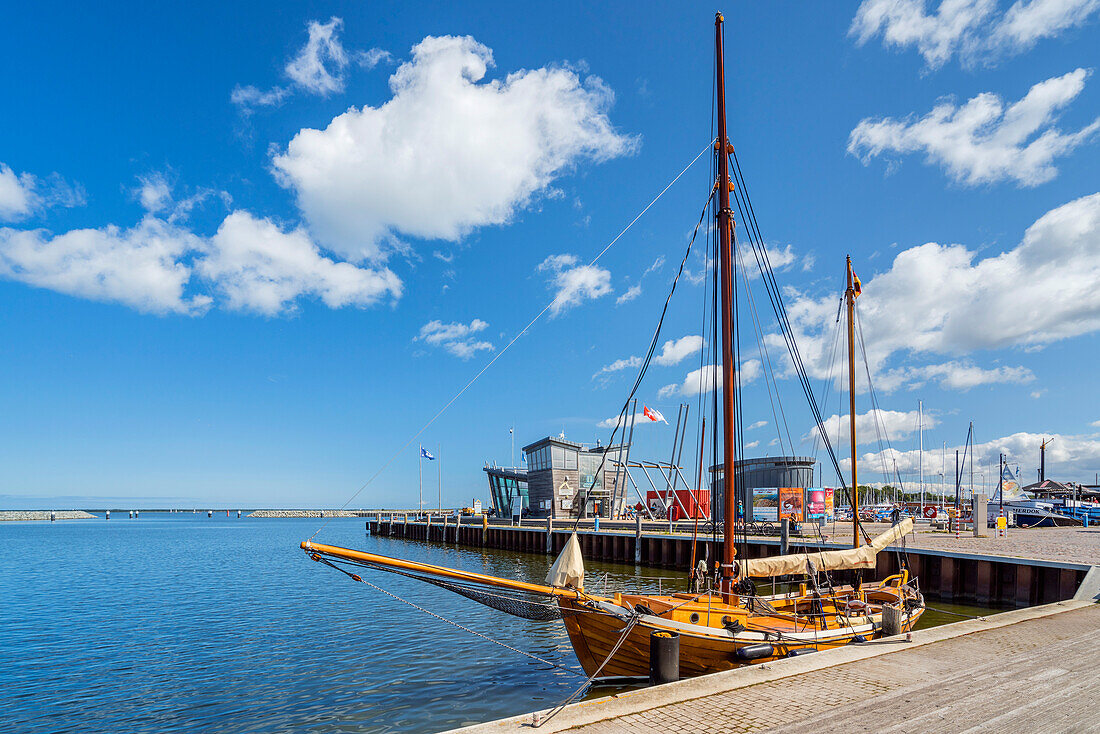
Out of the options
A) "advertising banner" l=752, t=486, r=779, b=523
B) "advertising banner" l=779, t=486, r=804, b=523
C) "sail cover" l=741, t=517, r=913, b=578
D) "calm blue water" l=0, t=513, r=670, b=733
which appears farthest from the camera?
"advertising banner" l=752, t=486, r=779, b=523

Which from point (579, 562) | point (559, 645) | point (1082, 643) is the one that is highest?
point (579, 562)

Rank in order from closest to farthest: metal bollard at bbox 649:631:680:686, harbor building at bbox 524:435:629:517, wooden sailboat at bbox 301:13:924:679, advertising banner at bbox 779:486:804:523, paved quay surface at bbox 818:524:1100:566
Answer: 1. metal bollard at bbox 649:631:680:686
2. wooden sailboat at bbox 301:13:924:679
3. paved quay surface at bbox 818:524:1100:566
4. advertising banner at bbox 779:486:804:523
5. harbor building at bbox 524:435:629:517

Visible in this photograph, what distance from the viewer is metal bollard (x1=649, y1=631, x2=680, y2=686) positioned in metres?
10.1

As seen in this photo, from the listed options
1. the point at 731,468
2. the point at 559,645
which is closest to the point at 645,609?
the point at 731,468

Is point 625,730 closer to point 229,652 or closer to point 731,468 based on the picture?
point 731,468

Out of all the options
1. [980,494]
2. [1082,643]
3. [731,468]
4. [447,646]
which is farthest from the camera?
[980,494]

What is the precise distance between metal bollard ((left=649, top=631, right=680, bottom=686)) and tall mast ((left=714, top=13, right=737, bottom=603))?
4.74 meters

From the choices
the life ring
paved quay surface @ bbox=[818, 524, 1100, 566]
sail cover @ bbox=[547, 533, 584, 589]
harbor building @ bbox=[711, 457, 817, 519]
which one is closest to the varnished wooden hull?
sail cover @ bbox=[547, 533, 584, 589]

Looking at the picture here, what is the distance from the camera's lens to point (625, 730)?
23.6 feet

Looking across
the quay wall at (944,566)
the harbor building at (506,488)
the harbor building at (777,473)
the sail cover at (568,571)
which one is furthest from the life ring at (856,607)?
the harbor building at (506,488)

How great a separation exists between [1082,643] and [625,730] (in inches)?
397

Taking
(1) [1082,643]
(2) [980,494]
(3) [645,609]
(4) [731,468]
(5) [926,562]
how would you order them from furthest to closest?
(2) [980,494] < (5) [926,562] < (4) [731,468] < (3) [645,609] < (1) [1082,643]

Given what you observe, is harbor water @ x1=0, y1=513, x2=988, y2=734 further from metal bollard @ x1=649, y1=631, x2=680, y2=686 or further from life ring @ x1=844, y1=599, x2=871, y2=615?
life ring @ x1=844, y1=599, x2=871, y2=615

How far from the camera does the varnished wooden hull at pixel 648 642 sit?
11984mm
